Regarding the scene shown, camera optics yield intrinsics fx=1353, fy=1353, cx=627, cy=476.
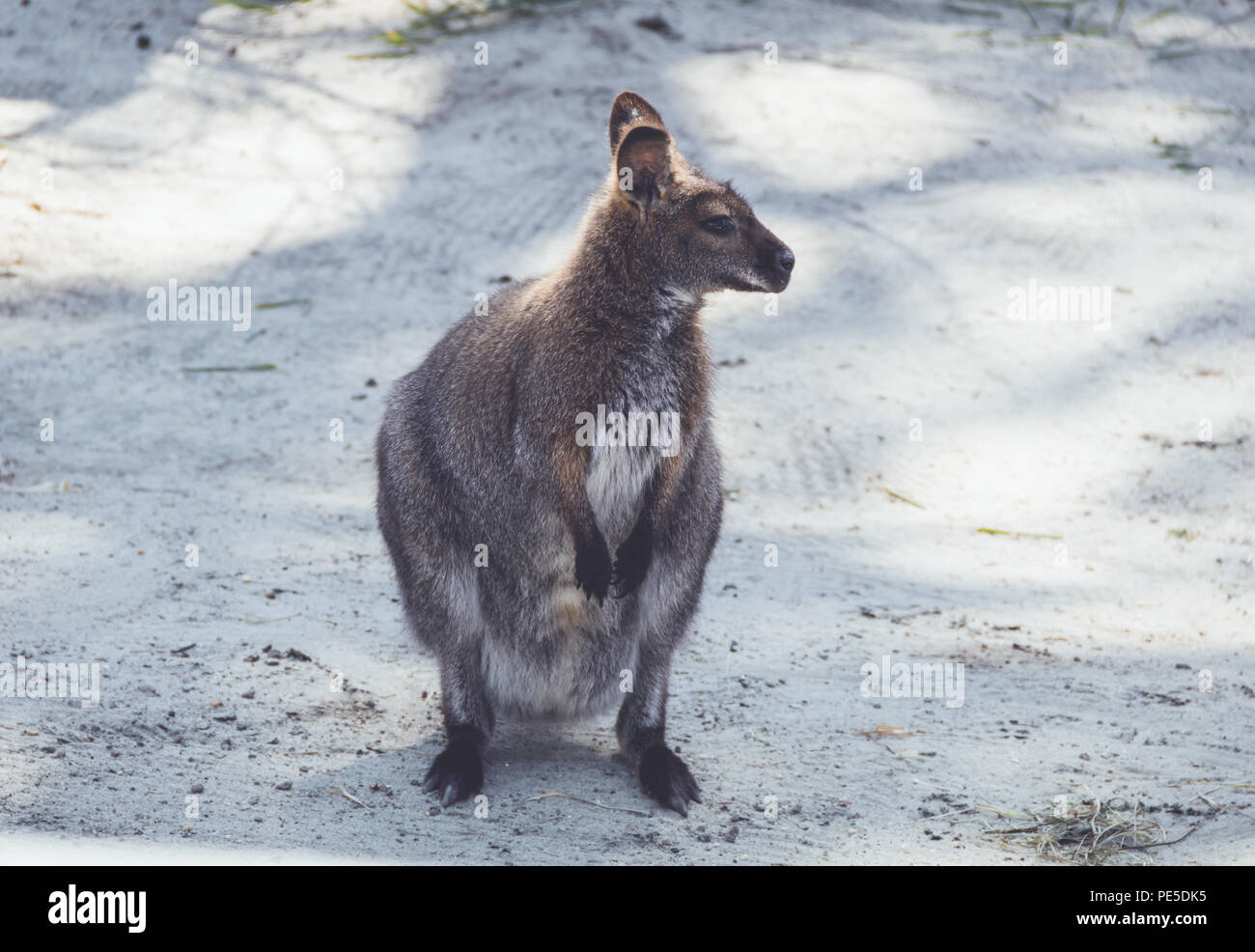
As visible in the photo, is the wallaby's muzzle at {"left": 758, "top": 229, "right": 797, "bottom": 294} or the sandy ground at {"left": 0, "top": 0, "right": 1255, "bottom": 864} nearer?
the wallaby's muzzle at {"left": 758, "top": 229, "right": 797, "bottom": 294}

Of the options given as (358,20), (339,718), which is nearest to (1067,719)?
(339,718)

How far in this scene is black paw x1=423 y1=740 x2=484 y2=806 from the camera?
3.58 metres

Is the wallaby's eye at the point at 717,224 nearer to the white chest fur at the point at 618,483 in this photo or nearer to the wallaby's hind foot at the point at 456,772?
the white chest fur at the point at 618,483

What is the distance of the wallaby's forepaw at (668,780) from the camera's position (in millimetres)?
3645

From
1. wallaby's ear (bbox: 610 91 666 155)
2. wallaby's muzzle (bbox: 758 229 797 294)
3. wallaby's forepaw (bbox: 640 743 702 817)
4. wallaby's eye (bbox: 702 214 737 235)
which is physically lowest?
wallaby's forepaw (bbox: 640 743 702 817)

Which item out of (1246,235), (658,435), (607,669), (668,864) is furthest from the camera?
(1246,235)

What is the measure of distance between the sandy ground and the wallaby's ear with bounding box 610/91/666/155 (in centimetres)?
180

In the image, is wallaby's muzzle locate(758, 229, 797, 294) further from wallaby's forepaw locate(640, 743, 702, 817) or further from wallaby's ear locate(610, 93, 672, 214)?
wallaby's forepaw locate(640, 743, 702, 817)

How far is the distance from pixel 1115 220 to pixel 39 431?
6.01m

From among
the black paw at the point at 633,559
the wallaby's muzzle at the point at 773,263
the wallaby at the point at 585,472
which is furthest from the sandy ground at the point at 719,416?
the wallaby's muzzle at the point at 773,263

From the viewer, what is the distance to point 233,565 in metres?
5.00

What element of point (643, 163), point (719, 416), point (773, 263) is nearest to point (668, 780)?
point (773, 263)

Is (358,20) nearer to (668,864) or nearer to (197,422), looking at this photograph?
(197,422)

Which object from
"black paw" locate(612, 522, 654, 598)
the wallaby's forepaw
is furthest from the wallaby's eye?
the wallaby's forepaw
